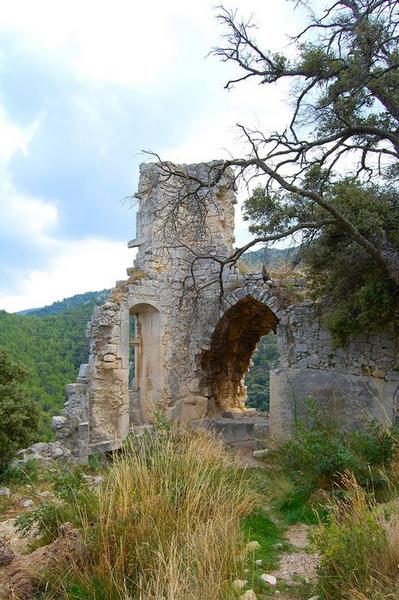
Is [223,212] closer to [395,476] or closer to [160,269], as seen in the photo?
[160,269]

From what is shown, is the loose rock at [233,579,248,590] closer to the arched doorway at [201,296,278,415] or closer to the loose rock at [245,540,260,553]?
the loose rock at [245,540,260,553]

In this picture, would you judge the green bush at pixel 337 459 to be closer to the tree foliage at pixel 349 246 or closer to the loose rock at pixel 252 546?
the loose rock at pixel 252 546

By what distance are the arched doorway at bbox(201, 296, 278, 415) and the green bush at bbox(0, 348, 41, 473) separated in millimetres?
4067

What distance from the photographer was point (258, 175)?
677 cm

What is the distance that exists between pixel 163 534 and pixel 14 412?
5345mm

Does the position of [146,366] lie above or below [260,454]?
above

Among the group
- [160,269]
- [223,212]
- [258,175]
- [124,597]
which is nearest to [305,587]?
[124,597]

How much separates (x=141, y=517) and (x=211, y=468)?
1346 millimetres

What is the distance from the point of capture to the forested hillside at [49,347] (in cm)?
2120

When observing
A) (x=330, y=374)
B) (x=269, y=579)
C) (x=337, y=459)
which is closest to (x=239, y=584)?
(x=269, y=579)

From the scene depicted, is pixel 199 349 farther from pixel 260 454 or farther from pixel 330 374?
pixel 330 374

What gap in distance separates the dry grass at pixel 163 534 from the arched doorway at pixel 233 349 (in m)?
6.37

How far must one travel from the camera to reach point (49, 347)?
25.0 meters

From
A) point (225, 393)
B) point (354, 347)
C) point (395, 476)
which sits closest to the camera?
point (395, 476)
